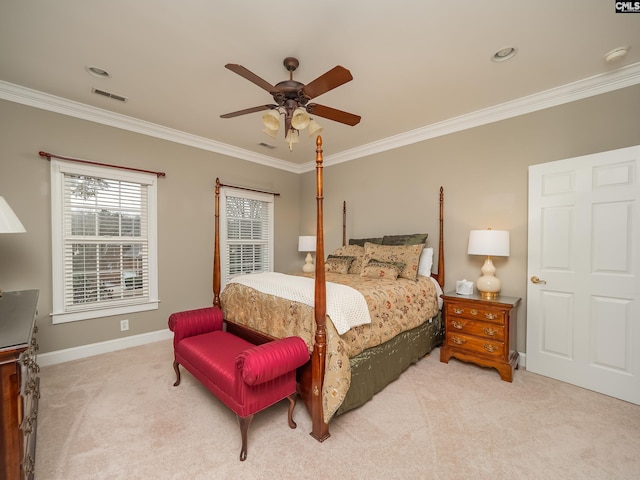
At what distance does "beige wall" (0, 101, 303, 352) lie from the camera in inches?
109

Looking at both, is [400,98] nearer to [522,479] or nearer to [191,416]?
[522,479]

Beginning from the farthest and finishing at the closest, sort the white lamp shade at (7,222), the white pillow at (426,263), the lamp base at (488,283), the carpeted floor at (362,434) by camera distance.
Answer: the white pillow at (426,263) → the lamp base at (488,283) → the white lamp shade at (7,222) → the carpeted floor at (362,434)

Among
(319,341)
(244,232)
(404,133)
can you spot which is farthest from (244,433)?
(404,133)

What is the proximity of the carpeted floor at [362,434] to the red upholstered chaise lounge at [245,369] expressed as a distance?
0.25 m

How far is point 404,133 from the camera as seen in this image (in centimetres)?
382

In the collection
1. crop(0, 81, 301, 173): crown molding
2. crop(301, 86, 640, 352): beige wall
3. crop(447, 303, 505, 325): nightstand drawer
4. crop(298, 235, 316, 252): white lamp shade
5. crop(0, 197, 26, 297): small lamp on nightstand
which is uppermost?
crop(0, 81, 301, 173): crown molding

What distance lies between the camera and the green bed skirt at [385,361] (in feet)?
6.97

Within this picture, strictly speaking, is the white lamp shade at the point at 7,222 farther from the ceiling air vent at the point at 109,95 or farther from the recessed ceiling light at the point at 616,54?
the recessed ceiling light at the point at 616,54

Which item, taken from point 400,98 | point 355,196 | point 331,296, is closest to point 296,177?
point 355,196

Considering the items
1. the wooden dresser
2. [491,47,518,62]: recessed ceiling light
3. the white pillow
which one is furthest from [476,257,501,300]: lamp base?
the wooden dresser

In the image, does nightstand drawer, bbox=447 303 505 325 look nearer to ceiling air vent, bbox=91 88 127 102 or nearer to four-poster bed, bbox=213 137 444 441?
four-poster bed, bbox=213 137 444 441

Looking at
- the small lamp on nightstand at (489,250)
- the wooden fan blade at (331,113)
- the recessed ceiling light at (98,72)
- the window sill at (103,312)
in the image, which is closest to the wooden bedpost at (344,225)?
the small lamp on nightstand at (489,250)

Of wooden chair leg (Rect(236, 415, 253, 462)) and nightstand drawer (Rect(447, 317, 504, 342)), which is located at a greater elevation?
nightstand drawer (Rect(447, 317, 504, 342))

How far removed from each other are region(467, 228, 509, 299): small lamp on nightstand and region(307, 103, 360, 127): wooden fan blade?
5.72 feet
